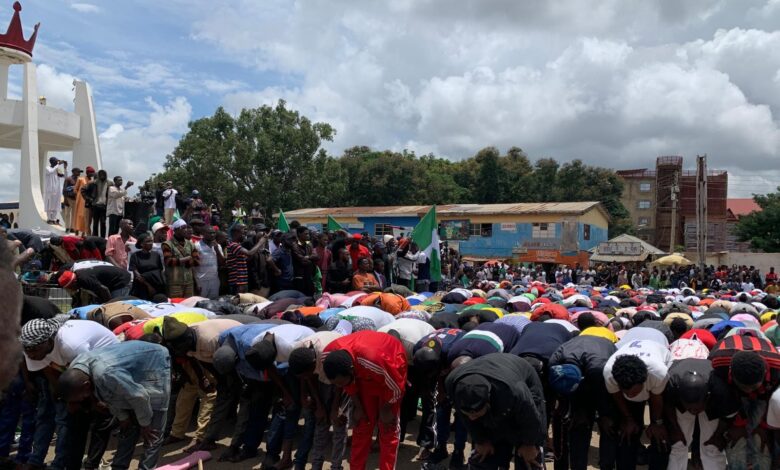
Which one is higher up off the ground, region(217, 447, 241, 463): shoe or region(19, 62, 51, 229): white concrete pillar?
region(19, 62, 51, 229): white concrete pillar

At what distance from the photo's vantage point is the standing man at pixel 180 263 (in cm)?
809

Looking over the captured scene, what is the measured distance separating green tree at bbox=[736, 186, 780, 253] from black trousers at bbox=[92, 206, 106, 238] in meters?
35.5

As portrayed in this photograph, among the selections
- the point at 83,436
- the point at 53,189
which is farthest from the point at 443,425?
the point at 53,189

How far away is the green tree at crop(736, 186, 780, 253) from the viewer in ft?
116

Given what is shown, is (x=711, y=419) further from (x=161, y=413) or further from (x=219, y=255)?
(x=219, y=255)

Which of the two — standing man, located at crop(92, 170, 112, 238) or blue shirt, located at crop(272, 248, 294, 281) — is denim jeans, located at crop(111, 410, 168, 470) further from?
standing man, located at crop(92, 170, 112, 238)

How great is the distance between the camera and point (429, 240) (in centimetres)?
1318

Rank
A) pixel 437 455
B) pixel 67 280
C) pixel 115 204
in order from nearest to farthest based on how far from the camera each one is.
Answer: pixel 437 455 → pixel 67 280 → pixel 115 204

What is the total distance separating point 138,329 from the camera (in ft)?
17.8

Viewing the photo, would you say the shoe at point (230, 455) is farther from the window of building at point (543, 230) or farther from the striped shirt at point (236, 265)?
the window of building at point (543, 230)

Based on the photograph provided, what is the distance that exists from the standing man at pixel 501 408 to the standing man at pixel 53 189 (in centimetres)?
1295

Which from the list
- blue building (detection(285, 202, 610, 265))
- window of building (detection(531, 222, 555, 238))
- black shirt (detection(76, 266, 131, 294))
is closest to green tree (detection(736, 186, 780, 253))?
blue building (detection(285, 202, 610, 265))

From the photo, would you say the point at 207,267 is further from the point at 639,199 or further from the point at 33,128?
the point at 639,199

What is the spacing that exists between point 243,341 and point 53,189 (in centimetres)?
1183
